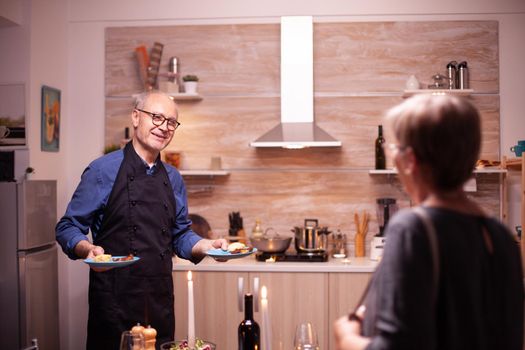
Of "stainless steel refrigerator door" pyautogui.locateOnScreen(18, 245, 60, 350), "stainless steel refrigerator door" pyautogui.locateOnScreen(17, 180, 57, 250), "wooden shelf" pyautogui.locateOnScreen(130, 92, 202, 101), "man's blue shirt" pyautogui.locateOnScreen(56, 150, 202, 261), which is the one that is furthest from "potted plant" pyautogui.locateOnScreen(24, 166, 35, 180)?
"man's blue shirt" pyautogui.locateOnScreen(56, 150, 202, 261)

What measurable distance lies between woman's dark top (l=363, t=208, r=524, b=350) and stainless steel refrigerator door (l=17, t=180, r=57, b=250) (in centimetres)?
291

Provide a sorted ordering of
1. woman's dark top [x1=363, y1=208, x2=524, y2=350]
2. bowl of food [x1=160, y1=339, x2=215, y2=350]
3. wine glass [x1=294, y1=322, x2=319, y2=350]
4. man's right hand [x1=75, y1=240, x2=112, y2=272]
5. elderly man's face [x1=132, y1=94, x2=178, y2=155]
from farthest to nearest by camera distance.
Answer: elderly man's face [x1=132, y1=94, x2=178, y2=155]
man's right hand [x1=75, y1=240, x2=112, y2=272]
bowl of food [x1=160, y1=339, x2=215, y2=350]
wine glass [x1=294, y1=322, x2=319, y2=350]
woman's dark top [x1=363, y1=208, x2=524, y2=350]

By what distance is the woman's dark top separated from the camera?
1.01 metres

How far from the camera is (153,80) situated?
14.4 feet

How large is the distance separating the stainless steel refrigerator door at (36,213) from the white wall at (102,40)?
422 millimetres

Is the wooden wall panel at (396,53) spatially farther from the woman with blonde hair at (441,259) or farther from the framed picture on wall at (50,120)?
the woman with blonde hair at (441,259)

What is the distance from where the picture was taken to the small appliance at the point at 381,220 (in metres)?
4.08

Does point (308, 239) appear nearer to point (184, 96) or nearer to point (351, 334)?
point (184, 96)

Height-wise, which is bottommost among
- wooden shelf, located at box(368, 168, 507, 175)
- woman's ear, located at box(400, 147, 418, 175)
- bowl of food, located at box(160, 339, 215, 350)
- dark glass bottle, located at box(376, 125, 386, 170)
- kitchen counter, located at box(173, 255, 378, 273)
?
kitchen counter, located at box(173, 255, 378, 273)

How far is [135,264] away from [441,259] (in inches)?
70.3

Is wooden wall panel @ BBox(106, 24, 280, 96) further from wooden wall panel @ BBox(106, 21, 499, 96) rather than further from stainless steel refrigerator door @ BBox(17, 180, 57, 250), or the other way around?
stainless steel refrigerator door @ BBox(17, 180, 57, 250)

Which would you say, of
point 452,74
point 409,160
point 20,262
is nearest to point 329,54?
point 452,74

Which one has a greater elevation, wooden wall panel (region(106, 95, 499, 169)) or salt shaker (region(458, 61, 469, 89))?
salt shaker (region(458, 61, 469, 89))

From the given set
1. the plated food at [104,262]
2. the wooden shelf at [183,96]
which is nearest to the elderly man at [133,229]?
the plated food at [104,262]
